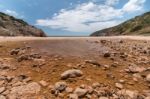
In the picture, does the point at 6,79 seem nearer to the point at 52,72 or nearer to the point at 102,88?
the point at 52,72

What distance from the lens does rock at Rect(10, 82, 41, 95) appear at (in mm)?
7331

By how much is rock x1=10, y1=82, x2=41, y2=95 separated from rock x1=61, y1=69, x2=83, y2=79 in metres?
1.00

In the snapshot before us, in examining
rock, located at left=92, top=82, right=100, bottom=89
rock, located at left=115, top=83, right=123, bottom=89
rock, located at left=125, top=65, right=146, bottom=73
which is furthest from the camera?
rock, located at left=125, top=65, right=146, bottom=73

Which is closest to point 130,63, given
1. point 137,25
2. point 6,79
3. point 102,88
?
point 102,88

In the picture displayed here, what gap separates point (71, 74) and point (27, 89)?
1.64 m

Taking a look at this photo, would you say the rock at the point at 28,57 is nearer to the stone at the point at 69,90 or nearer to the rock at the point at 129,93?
the stone at the point at 69,90

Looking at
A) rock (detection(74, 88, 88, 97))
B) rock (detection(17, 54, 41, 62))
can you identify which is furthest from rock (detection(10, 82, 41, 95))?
rock (detection(17, 54, 41, 62))

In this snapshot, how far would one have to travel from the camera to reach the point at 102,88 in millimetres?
7453

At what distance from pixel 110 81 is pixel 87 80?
0.80 m

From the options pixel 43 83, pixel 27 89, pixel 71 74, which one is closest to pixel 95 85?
pixel 71 74

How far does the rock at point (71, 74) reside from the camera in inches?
322

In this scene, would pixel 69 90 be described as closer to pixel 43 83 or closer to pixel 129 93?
pixel 43 83

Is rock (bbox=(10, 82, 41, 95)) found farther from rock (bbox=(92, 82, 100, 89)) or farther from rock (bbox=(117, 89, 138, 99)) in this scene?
rock (bbox=(117, 89, 138, 99))

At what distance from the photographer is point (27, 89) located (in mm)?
7480
